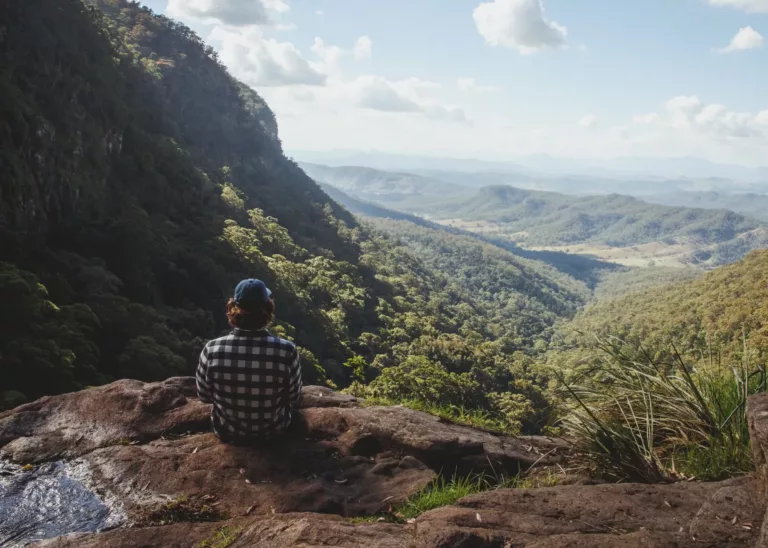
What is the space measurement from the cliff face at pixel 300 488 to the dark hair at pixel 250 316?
3.93 feet

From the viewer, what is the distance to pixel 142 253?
36375 mm

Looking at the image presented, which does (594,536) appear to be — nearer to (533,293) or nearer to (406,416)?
(406,416)

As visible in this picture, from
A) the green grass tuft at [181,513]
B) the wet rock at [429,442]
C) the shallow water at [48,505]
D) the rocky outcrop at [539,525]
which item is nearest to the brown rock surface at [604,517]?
the rocky outcrop at [539,525]

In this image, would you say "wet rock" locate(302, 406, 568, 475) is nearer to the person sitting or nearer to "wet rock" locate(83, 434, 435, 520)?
"wet rock" locate(83, 434, 435, 520)

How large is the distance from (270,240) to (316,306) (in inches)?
435

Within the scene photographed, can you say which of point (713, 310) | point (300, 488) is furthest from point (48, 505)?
point (713, 310)

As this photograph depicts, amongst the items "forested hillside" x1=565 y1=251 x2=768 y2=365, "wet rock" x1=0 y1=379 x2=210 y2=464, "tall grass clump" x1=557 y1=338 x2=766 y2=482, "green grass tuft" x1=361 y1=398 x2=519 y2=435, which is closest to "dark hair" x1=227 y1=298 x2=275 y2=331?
"wet rock" x1=0 y1=379 x2=210 y2=464

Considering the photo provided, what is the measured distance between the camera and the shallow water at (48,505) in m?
3.98

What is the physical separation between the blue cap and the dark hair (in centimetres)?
5

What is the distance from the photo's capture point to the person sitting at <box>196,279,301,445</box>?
491 centimetres

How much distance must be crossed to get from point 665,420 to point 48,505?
Answer: 212 inches

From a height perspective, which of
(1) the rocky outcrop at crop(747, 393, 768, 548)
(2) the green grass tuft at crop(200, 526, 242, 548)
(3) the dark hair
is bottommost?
(2) the green grass tuft at crop(200, 526, 242, 548)

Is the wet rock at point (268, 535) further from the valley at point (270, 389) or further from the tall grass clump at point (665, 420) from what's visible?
the tall grass clump at point (665, 420)

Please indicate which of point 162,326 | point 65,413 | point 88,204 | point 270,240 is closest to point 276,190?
point 270,240
